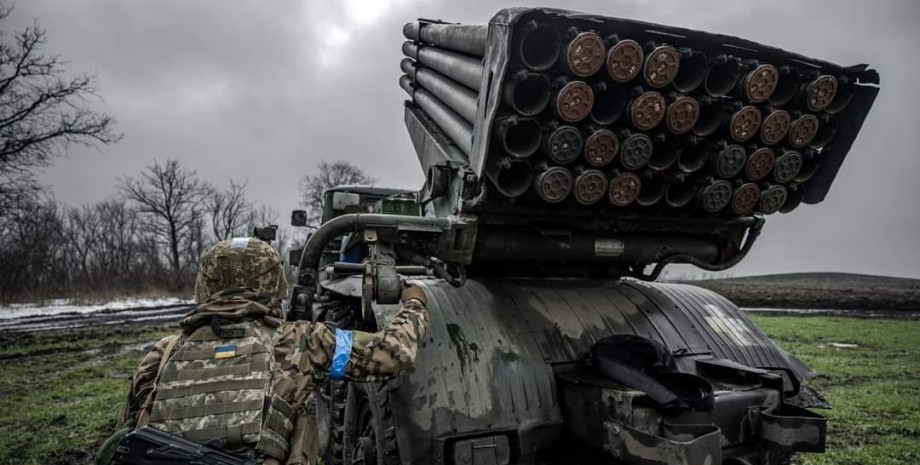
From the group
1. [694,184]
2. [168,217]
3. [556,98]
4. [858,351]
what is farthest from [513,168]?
[168,217]

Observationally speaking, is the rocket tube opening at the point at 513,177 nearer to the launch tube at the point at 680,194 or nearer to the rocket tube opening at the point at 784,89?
the launch tube at the point at 680,194

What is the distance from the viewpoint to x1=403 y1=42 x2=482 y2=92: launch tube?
12.7 feet

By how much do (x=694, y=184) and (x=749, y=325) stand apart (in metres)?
1.41

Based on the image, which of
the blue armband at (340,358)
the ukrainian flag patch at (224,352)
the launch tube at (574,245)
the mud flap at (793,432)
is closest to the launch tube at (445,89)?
the launch tube at (574,245)

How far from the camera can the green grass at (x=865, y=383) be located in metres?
5.71

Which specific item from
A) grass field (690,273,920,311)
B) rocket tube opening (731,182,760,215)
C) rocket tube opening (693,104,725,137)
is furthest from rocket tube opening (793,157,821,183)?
grass field (690,273,920,311)

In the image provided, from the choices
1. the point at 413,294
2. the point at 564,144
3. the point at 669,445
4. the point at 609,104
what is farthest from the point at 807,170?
the point at 413,294

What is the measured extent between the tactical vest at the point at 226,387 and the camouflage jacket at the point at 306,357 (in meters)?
0.05

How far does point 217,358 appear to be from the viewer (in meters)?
2.42

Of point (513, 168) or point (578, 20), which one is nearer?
point (578, 20)

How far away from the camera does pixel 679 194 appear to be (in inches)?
152

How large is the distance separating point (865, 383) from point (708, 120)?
768 centimetres

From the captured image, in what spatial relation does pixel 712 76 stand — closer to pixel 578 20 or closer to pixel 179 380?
pixel 578 20

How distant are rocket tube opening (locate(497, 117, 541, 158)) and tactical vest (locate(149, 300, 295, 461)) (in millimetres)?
1556
